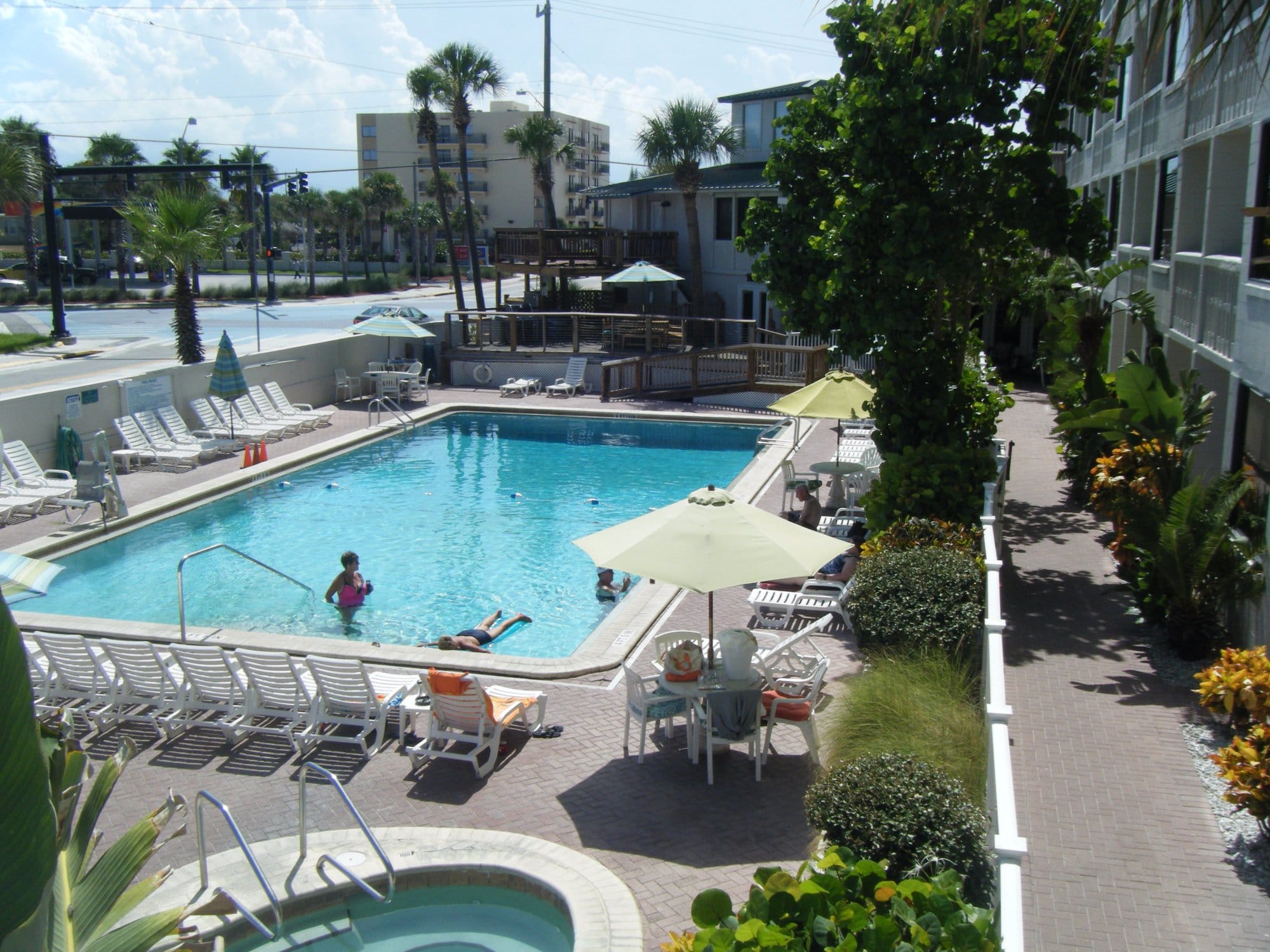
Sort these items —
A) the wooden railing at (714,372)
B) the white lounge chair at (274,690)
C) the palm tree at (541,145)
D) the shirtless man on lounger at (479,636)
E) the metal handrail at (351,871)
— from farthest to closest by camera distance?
1. the palm tree at (541,145)
2. the wooden railing at (714,372)
3. the shirtless man on lounger at (479,636)
4. the white lounge chair at (274,690)
5. the metal handrail at (351,871)

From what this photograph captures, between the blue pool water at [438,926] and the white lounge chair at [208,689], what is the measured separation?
116 inches

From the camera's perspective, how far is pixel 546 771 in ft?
28.6

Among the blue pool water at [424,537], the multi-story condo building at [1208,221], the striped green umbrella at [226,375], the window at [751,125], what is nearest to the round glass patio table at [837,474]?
the blue pool water at [424,537]

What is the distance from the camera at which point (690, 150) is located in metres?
38.5

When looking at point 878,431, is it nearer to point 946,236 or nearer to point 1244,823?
point 946,236

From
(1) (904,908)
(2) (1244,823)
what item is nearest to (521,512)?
(2) (1244,823)

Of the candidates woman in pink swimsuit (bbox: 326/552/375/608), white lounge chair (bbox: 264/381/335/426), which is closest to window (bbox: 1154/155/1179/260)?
woman in pink swimsuit (bbox: 326/552/375/608)

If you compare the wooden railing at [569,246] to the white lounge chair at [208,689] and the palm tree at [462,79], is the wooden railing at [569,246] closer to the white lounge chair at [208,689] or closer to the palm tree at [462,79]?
the palm tree at [462,79]

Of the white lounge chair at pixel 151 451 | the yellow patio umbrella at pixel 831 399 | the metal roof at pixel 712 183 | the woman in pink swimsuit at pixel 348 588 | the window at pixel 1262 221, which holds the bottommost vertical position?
the woman in pink swimsuit at pixel 348 588

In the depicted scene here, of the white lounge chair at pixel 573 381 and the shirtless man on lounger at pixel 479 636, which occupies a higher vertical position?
the white lounge chair at pixel 573 381

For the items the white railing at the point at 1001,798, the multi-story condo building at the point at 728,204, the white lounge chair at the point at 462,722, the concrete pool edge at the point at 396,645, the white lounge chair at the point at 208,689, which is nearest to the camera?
the white railing at the point at 1001,798

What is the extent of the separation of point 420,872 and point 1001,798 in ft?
12.9

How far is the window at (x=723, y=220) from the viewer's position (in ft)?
127

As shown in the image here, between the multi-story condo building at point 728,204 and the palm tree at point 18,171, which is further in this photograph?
the palm tree at point 18,171
